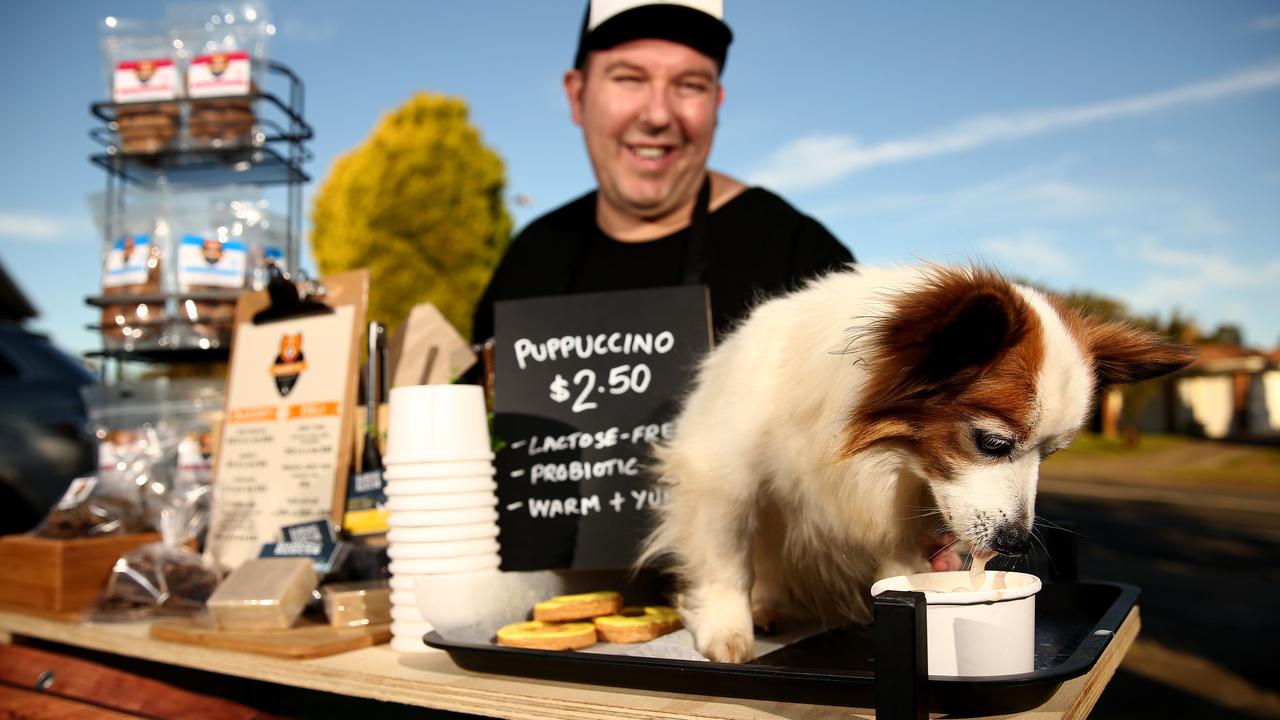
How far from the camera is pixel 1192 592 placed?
283 inches

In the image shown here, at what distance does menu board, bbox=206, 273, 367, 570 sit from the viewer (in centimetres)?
210

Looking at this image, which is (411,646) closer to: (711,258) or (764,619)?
(764,619)

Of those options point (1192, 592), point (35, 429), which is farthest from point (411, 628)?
point (1192, 592)

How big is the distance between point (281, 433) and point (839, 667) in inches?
59.4

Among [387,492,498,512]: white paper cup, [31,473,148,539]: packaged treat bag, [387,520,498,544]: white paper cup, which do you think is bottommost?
[31,473,148,539]: packaged treat bag

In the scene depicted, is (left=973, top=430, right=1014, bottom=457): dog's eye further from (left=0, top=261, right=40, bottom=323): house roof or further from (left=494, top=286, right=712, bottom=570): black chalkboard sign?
(left=0, top=261, right=40, bottom=323): house roof

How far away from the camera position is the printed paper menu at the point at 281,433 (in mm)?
2111

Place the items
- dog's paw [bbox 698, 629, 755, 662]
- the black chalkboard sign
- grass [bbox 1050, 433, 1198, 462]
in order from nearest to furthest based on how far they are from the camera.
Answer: dog's paw [bbox 698, 629, 755, 662], the black chalkboard sign, grass [bbox 1050, 433, 1198, 462]

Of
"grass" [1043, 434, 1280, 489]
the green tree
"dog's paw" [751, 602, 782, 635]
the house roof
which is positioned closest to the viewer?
"dog's paw" [751, 602, 782, 635]

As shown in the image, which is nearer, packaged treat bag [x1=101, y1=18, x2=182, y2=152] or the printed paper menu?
the printed paper menu

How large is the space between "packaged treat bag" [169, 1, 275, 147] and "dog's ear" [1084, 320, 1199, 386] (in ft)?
7.83

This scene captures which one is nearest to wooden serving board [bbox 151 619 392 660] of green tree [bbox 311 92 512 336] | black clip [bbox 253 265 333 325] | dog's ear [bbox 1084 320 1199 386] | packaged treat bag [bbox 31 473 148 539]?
packaged treat bag [bbox 31 473 148 539]

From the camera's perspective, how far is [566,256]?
2.96m

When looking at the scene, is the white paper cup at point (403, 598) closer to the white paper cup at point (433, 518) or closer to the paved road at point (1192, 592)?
the white paper cup at point (433, 518)
